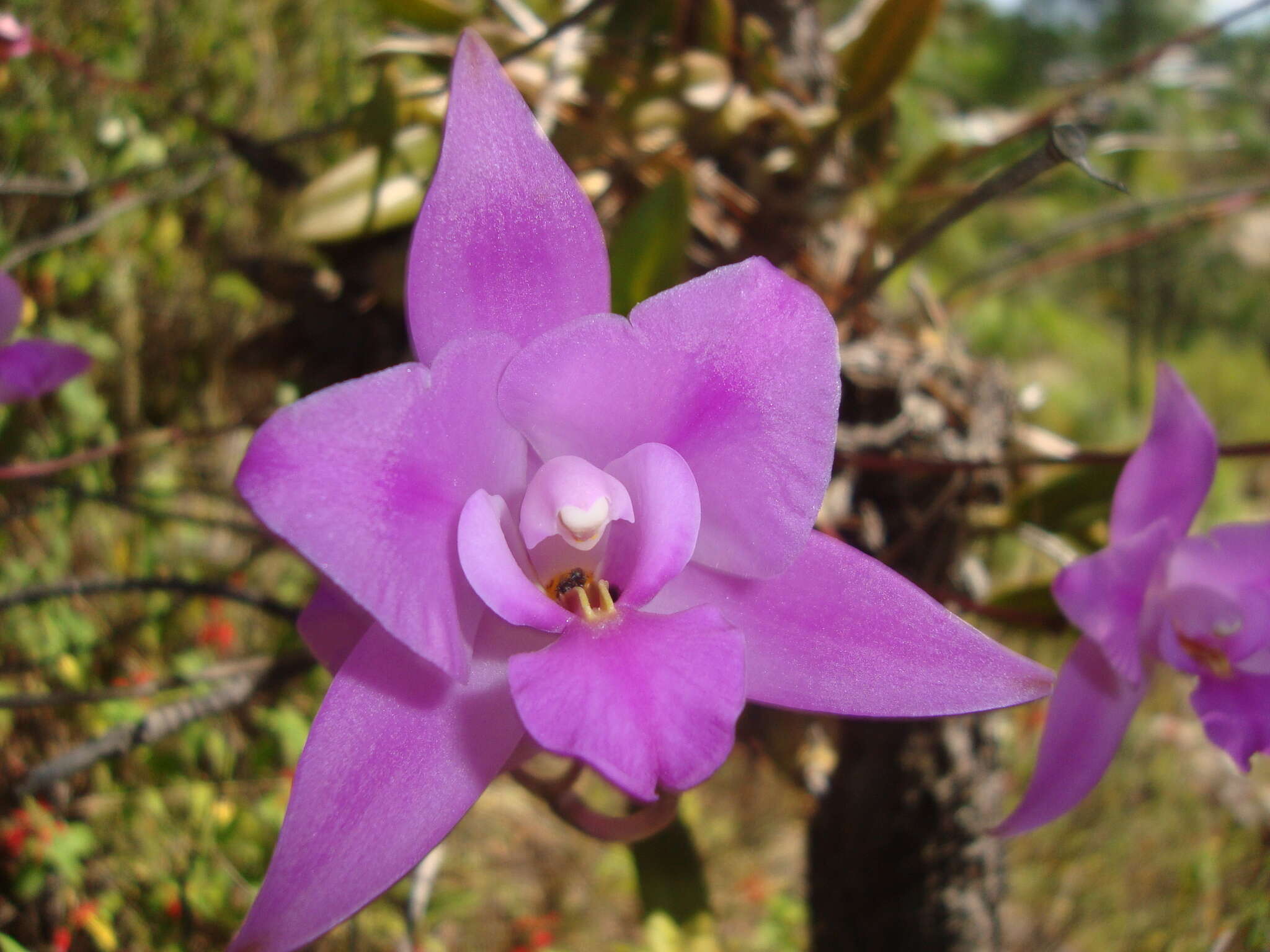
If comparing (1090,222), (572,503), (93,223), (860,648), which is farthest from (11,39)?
(1090,222)

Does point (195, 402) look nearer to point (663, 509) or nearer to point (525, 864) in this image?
point (525, 864)

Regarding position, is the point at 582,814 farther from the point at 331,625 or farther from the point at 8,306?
the point at 8,306

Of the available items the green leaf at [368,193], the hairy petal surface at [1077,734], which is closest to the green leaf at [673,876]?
the hairy petal surface at [1077,734]

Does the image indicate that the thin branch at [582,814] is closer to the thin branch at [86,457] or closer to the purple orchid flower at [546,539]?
the purple orchid flower at [546,539]

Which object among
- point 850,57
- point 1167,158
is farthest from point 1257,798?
point 1167,158

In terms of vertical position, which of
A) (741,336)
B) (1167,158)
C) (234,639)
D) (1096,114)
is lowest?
(1167,158)
